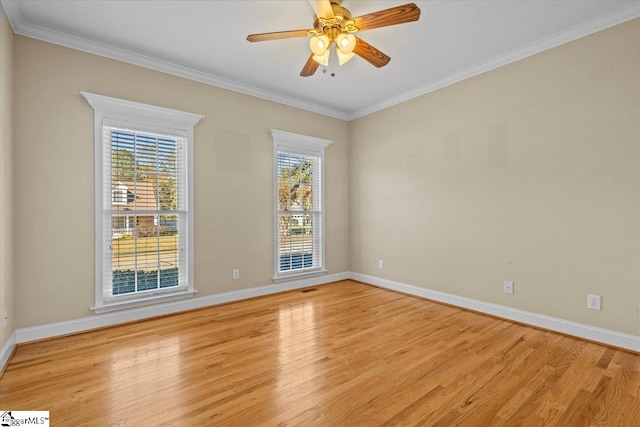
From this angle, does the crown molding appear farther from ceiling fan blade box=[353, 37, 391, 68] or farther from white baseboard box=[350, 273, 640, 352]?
white baseboard box=[350, 273, 640, 352]

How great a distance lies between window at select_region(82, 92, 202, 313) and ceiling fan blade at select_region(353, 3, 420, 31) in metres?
2.31

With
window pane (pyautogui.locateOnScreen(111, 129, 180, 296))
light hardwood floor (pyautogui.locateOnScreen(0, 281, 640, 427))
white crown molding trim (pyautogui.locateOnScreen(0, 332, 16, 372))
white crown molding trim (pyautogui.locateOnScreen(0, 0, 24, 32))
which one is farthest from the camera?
window pane (pyautogui.locateOnScreen(111, 129, 180, 296))

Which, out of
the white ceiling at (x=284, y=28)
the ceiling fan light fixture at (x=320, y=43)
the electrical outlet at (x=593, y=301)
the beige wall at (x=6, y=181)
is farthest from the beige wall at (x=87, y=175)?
the electrical outlet at (x=593, y=301)

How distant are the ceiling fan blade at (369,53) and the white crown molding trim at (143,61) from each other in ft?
6.46

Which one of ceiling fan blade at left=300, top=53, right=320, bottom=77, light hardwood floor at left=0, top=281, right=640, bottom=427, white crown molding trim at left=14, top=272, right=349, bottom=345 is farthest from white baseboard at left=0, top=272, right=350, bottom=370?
ceiling fan blade at left=300, top=53, right=320, bottom=77

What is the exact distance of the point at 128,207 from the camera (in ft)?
10.8

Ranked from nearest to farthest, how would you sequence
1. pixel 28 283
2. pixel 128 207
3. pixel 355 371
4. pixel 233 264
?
pixel 355 371
pixel 28 283
pixel 128 207
pixel 233 264

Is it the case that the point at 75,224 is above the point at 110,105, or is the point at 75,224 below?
below

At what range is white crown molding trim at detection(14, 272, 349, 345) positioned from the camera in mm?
2798

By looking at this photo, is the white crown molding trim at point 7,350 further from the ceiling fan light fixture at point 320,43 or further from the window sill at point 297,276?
the ceiling fan light fixture at point 320,43

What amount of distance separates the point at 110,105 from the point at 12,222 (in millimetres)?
1379

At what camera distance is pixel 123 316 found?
10.6 feet

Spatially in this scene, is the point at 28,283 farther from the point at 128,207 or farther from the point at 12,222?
the point at 128,207

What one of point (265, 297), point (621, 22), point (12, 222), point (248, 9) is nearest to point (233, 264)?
point (265, 297)
